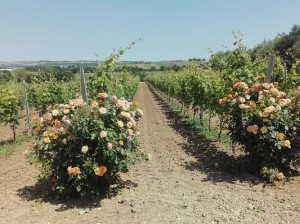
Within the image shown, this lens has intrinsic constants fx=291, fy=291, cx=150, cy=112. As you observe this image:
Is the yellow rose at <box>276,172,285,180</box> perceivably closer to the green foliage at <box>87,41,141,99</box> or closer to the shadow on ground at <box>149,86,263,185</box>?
the shadow on ground at <box>149,86,263,185</box>

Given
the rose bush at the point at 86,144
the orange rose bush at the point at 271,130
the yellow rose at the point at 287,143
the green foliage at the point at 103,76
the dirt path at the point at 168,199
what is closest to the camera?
the dirt path at the point at 168,199

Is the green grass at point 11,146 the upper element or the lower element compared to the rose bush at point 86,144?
lower

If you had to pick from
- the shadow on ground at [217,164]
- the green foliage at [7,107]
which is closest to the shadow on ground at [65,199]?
the shadow on ground at [217,164]

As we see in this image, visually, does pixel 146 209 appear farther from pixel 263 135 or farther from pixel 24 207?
pixel 263 135

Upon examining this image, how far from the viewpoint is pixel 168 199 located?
4.30m

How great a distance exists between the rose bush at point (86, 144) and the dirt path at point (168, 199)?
0.33 metres

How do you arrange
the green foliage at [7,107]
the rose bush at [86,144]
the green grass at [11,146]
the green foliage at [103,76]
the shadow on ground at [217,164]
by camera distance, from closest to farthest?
the rose bush at [86,144] < the shadow on ground at [217,164] < the green foliage at [103,76] < the green grass at [11,146] < the green foliage at [7,107]

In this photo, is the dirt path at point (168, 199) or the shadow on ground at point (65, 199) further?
the shadow on ground at point (65, 199)

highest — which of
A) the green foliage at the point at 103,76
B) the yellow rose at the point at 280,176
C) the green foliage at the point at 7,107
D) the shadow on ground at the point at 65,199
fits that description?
the green foliage at the point at 103,76

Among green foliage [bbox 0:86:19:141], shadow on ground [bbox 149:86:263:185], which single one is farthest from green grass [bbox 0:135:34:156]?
shadow on ground [bbox 149:86:263:185]

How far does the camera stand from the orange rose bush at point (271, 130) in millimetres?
4750

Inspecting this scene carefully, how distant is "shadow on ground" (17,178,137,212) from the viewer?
422 centimetres

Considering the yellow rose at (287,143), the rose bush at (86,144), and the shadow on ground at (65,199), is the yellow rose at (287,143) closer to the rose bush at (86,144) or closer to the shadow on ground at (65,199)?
the rose bush at (86,144)

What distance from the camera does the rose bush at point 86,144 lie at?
414cm
